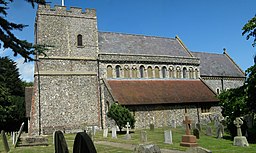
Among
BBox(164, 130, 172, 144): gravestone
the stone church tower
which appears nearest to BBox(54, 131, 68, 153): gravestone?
BBox(164, 130, 172, 144): gravestone

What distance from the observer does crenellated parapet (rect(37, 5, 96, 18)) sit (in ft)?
90.1

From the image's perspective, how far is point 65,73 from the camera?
26.7 m

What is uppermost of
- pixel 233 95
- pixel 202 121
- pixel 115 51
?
pixel 115 51

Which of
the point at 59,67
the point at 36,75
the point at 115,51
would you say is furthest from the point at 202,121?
the point at 36,75

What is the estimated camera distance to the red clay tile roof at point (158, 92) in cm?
2638

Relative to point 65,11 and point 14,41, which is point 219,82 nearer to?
point 65,11

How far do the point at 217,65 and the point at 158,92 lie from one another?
46.9ft

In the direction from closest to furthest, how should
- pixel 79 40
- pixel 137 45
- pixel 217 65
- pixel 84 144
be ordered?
pixel 84 144, pixel 79 40, pixel 137 45, pixel 217 65

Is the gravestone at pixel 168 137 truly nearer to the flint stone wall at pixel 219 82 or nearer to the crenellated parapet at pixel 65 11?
the crenellated parapet at pixel 65 11

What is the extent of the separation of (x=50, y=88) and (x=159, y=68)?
1292cm

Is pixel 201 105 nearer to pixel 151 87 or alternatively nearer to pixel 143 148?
pixel 151 87

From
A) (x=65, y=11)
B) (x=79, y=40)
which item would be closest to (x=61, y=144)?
(x=79, y=40)

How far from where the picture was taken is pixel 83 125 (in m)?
26.3

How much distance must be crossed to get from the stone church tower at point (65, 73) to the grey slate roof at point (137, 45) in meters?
2.41
